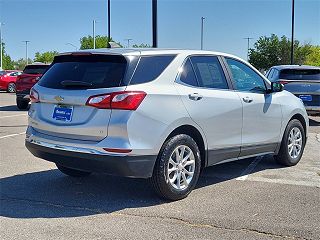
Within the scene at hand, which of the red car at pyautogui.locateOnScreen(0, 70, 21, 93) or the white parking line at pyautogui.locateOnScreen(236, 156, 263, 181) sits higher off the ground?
the red car at pyautogui.locateOnScreen(0, 70, 21, 93)

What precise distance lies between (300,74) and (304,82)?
593 millimetres

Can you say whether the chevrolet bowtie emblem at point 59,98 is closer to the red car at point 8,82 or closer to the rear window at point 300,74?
the rear window at point 300,74

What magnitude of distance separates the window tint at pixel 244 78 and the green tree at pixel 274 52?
159ft

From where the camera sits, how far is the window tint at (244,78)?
578 cm

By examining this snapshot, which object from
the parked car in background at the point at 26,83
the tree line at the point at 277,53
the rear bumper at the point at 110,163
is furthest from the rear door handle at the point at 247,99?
the tree line at the point at 277,53

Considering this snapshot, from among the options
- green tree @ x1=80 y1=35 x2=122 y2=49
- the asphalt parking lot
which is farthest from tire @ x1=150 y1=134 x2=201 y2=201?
green tree @ x1=80 y1=35 x2=122 y2=49

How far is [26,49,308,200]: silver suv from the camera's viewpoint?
443 centimetres

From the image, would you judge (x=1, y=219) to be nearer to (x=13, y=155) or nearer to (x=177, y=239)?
(x=177, y=239)

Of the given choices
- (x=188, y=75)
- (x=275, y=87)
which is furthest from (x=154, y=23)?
(x=188, y=75)

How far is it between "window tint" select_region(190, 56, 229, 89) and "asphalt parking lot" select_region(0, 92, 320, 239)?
1.31m

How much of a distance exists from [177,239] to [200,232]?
276 mm

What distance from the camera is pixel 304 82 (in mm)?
11750

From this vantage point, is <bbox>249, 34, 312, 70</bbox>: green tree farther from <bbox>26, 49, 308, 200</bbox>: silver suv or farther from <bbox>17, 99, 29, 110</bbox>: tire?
<bbox>26, 49, 308, 200</bbox>: silver suv

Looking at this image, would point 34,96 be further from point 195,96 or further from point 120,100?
point 195,96
